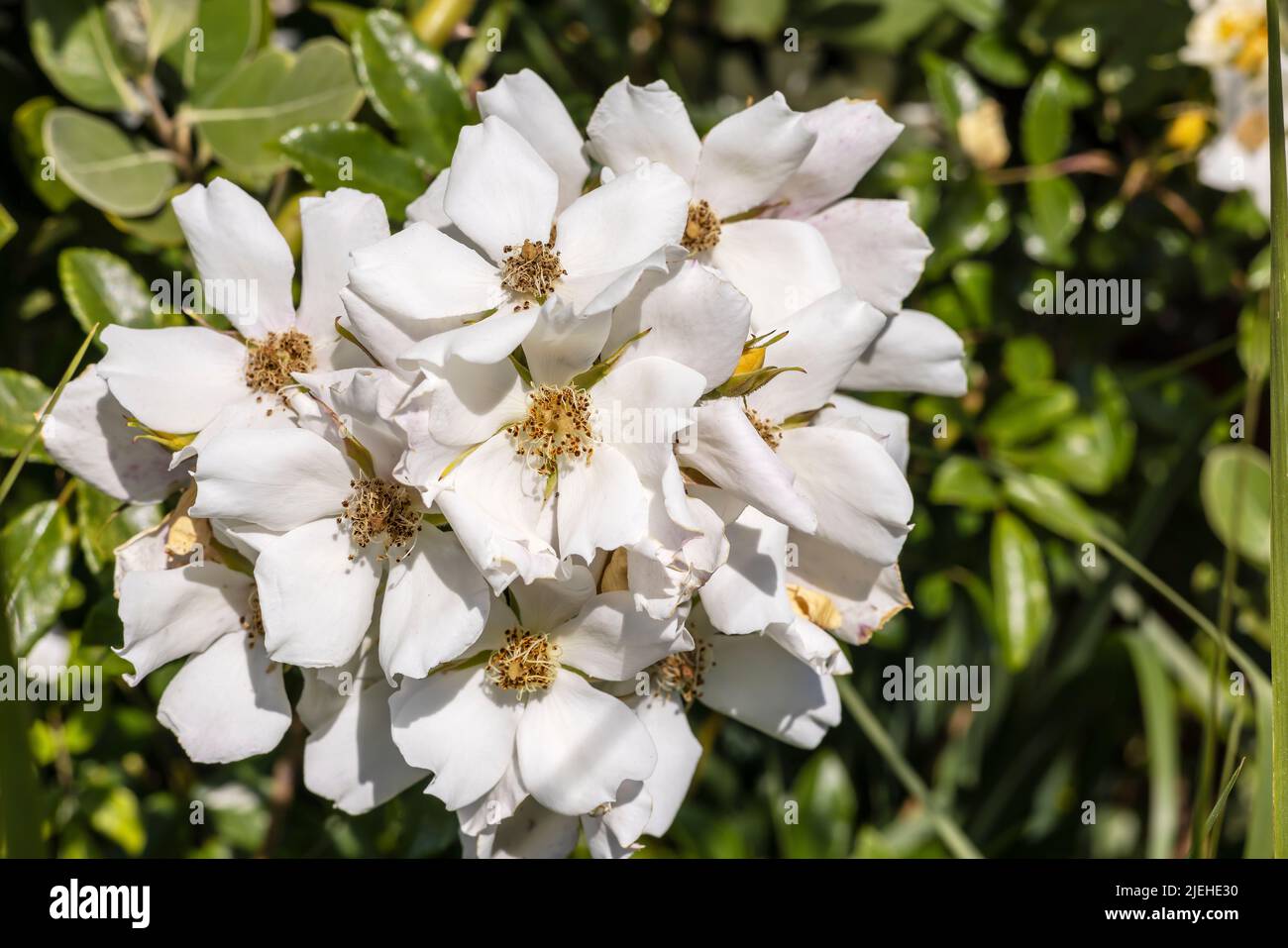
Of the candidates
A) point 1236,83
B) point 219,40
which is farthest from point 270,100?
point 1236,83

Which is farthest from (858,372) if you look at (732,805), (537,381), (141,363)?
(732,805)

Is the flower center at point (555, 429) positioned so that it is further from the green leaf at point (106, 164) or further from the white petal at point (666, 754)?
the green leaf at point (106, 164)

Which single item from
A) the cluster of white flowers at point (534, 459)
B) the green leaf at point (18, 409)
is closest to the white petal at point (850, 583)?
the cluster of white flowers at point (534, 459)

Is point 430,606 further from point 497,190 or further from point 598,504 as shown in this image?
point 497,190

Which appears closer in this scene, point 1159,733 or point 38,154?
point 38,154

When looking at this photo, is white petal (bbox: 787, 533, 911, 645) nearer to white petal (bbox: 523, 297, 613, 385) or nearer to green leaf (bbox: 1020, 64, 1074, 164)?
white petal (bbox: 523, 297, 613, 385)

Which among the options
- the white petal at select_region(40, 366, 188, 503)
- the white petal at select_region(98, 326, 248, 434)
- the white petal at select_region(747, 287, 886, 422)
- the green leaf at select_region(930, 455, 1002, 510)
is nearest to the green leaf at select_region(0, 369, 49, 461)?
the white petal at select_region(40, 366, 188, 503)
